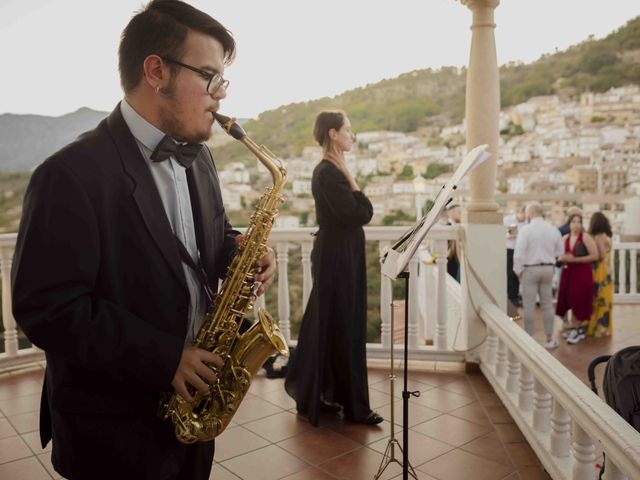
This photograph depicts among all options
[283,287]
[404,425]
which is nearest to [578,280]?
[283,287]

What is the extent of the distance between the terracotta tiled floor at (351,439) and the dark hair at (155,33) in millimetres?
2001

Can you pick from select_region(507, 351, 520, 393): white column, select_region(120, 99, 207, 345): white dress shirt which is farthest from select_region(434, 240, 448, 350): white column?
select_region(120, 99, 207, 345): white dress shirt

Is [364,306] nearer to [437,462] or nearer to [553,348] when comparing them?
[437,462]

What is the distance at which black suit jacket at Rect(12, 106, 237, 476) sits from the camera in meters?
1.13

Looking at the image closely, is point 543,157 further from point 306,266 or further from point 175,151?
point 175,151

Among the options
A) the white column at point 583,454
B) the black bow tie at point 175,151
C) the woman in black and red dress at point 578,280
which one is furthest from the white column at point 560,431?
the woman in black and red dress at point 578,280

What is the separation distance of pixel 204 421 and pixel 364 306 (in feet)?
6.18

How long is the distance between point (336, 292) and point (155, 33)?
2113 mm

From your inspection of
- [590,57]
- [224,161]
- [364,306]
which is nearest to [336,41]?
[224,161]

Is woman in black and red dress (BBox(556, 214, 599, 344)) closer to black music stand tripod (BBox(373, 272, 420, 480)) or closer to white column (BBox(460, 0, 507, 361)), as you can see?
white column (BBox(460, 0, 507, 361))

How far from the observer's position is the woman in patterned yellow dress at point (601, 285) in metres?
6.34

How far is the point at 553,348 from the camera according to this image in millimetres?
5836

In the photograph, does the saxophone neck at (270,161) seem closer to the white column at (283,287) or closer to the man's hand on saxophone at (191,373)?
the man's hand on saxophone at (191,373)

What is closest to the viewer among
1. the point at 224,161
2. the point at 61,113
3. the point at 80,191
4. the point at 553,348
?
the point at 80,191
